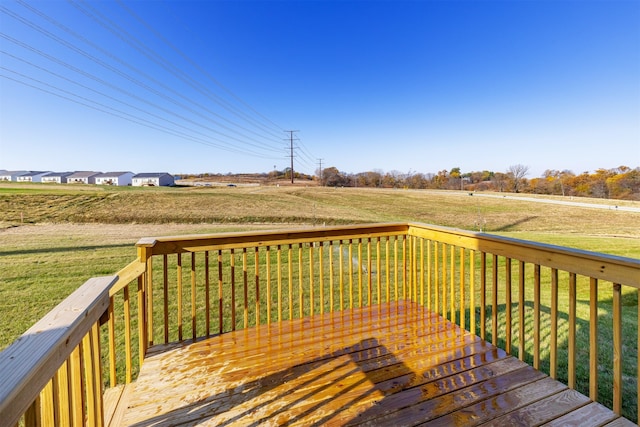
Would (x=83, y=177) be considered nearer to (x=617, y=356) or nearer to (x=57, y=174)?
(x=57, y=174)

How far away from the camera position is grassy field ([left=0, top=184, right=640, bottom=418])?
16.5ft

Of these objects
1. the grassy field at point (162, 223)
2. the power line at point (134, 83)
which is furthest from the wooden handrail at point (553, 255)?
the power line at point (134, 83)

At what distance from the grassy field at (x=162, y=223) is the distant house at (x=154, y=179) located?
36.2 metres

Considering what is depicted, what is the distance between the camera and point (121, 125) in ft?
69.5

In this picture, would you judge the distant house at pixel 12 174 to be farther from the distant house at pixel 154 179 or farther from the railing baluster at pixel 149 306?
the railing baluster at pixel 149 306

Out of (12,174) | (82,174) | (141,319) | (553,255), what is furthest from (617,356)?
(12,174)

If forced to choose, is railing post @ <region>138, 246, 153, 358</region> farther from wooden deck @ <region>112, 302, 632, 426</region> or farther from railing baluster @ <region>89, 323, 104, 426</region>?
railing baluster @ <region>89, 323, 104, 426</region>

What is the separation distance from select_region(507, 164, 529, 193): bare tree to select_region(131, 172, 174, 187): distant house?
51.3 metres

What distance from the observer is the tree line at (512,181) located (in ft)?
81.3

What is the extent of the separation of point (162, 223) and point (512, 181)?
34.4m

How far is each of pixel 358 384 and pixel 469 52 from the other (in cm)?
1350

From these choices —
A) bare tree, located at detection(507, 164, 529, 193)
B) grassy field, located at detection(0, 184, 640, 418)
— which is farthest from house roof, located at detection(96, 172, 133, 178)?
bare tree, located at detection(507, 164, 529, 193)

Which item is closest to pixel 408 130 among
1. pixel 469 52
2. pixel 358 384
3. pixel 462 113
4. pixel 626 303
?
pixel 462 113

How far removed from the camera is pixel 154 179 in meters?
51.9
